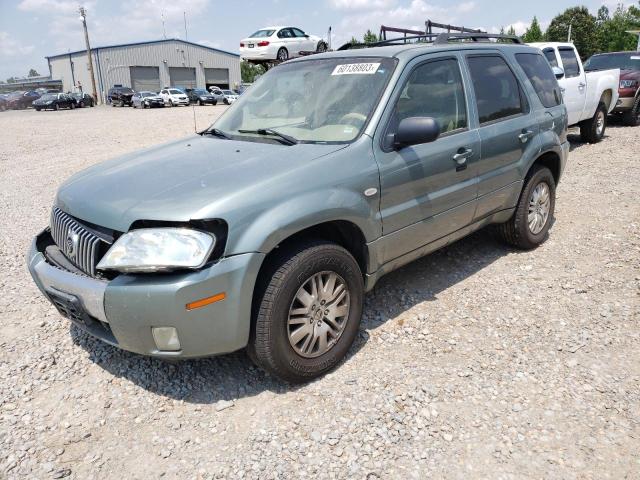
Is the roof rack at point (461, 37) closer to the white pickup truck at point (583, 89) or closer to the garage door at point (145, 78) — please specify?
the white pickup truck at point (583, 89)

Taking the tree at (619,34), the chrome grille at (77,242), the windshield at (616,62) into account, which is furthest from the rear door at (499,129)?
the tree at (619,34)

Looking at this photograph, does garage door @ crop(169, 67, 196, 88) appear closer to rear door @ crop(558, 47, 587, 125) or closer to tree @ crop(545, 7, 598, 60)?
tree @ crop(545, 7, 598, 60)

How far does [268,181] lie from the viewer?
2713 mm

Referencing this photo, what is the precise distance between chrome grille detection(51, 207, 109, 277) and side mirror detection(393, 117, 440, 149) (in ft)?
6.02

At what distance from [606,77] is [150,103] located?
113 feet

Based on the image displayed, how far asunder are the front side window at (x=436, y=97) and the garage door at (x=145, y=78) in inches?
2483

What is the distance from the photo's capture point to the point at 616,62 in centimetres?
1322

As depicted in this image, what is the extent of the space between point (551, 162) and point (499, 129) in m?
1.27

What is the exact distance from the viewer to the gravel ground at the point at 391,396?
2.46 m

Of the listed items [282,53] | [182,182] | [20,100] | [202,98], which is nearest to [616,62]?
[282,53]

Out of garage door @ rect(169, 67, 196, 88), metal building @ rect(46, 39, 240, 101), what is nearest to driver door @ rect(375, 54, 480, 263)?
metal building @ rect(46, 39, 240, 101)

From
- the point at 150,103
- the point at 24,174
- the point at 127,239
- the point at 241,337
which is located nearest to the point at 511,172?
the point at 241,337

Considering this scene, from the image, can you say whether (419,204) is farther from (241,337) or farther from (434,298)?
(241,337)

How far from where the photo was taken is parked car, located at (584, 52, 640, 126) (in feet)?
41.3
